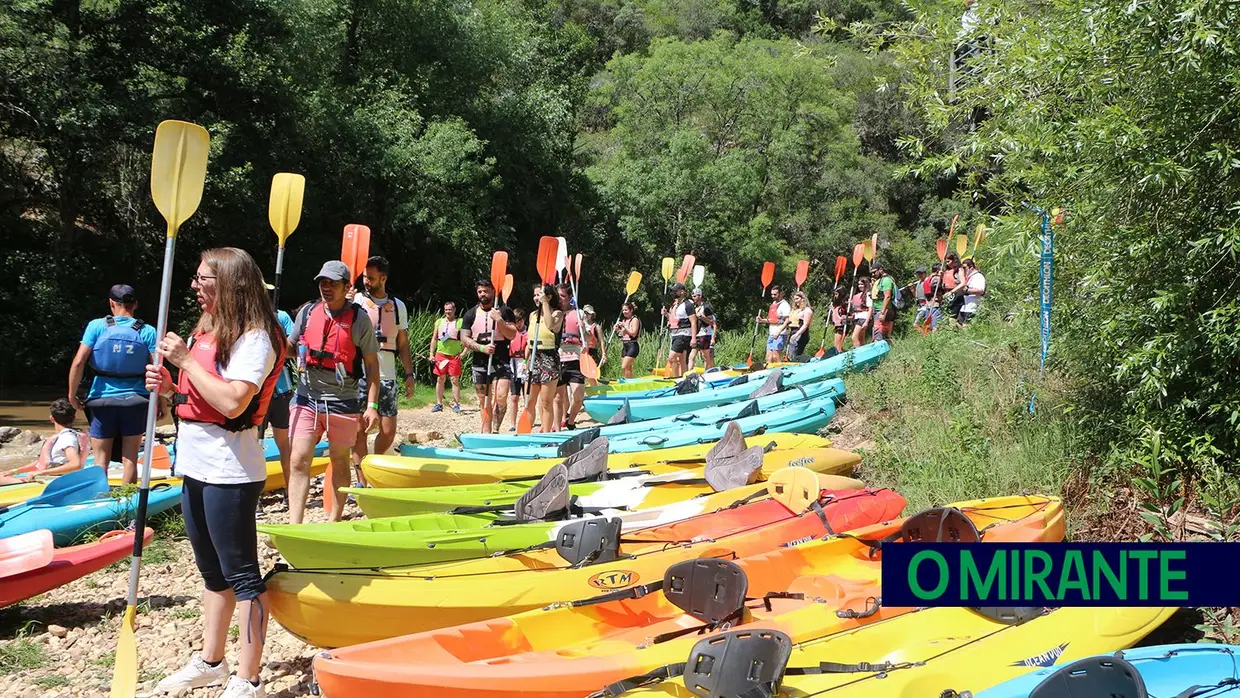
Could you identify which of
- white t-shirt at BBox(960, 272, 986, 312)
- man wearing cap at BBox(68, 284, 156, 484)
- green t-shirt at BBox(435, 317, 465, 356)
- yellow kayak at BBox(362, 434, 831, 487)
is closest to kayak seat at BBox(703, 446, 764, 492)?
yellow kayak at BBox(362, 434, 831, 487)

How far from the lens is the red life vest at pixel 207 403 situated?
302cm

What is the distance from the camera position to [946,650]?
10.7 ft

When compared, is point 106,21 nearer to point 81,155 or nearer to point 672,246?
point 81,155

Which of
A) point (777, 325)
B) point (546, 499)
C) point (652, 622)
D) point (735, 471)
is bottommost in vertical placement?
point (652, 622)

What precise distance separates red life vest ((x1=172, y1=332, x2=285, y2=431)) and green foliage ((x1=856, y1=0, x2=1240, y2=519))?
3.81 meters

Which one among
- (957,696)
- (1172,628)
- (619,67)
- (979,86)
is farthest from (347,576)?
(619,67)

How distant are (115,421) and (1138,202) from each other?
6034 mm

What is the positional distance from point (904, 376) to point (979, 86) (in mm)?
3988

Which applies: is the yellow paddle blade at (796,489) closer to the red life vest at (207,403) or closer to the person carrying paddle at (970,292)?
the red life vest at (207,403)

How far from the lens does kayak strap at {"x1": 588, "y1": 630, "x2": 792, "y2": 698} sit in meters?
2.84

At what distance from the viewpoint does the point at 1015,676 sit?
10.3 feet

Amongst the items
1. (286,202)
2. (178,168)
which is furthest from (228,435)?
(286,202)

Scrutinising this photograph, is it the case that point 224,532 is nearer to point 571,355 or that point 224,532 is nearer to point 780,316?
point 571,355

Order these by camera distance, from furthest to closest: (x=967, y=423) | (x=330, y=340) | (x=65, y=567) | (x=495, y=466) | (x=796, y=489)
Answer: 1. (x=967, y=423)
2. (x=495, y=466)
3. (x=796, y=489)
4. (x=330, y=340)
5. (x=65, y=567)
